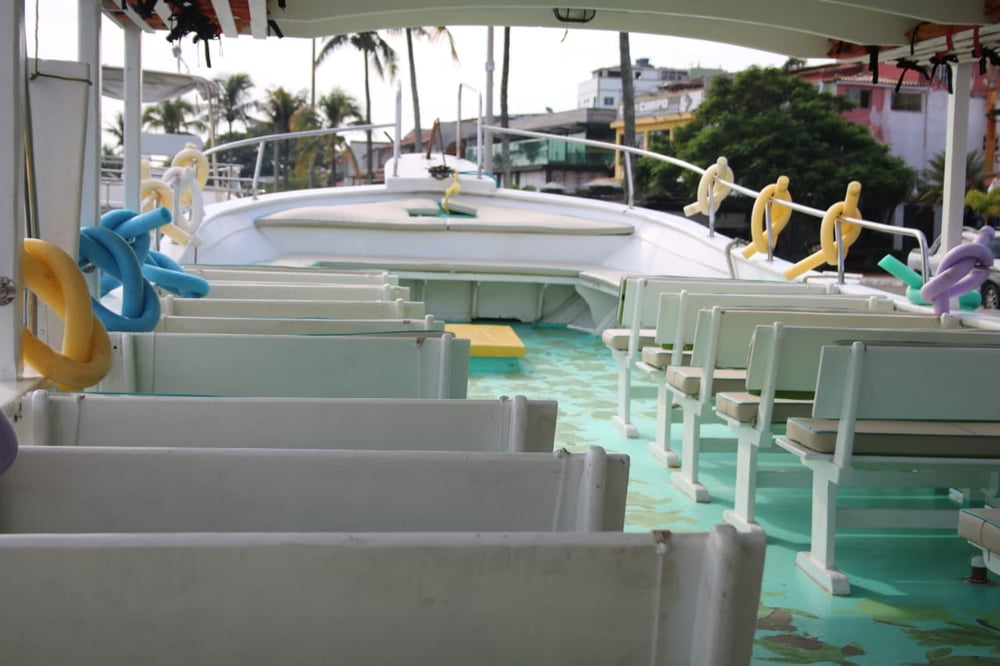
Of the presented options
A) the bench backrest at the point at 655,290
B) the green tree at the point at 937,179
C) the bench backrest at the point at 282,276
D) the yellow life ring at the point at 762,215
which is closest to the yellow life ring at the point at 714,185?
the yellow life ring at the point at 762,215

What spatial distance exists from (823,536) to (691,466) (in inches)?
42.3

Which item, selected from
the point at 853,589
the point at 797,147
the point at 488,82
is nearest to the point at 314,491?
the point at 853,589

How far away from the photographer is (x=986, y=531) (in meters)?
2.34

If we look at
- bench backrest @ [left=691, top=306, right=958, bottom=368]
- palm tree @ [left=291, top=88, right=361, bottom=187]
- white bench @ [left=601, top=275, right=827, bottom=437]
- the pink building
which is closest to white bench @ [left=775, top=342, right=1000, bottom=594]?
bench backrest @ [left=691, top=306, right=958, bottom=368]

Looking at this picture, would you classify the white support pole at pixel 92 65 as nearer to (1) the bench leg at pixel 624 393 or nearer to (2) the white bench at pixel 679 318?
(2) the white bench at pixel 679 318

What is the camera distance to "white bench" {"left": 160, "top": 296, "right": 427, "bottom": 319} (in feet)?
12.5

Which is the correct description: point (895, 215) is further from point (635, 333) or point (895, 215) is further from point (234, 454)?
point (234, 454)

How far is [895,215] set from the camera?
33.4m

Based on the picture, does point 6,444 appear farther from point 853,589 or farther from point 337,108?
point 337,108

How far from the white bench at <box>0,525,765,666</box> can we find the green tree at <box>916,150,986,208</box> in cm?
3332

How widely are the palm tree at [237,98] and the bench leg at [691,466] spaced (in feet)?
170

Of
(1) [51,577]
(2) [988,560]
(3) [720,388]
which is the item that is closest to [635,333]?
(3) [720,388]

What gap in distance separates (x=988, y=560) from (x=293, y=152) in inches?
2204

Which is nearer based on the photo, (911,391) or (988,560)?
(988,560)
